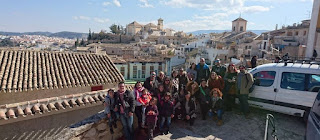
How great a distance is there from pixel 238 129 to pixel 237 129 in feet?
0.10

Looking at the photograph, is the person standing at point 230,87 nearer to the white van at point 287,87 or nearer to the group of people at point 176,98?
the group of people at point 176,98

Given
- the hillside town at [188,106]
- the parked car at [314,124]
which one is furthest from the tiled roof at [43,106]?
the parked car at [314,124]

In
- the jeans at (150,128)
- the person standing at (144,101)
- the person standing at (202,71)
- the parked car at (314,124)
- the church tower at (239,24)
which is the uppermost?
the church tower at (239,24)

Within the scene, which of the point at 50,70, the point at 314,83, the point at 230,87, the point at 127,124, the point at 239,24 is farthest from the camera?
the point at 239,24

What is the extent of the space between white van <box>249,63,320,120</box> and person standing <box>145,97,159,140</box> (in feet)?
11.4

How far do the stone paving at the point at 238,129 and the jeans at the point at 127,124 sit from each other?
730 millimetres

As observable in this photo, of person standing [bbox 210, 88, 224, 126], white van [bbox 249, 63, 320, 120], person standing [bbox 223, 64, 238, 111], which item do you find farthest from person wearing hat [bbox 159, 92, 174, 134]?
white van [bbox 249, 63, 320, 120]

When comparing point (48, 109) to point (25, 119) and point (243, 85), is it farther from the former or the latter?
point (243, 85)

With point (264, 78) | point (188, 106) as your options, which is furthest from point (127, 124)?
point (264, 78)

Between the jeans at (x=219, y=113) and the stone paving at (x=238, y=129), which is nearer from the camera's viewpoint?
the stone paving at (x=238, y=129)

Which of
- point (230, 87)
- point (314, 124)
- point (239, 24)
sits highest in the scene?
point (239, 24)

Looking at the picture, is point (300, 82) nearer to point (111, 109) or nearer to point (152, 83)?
point (152, 83)

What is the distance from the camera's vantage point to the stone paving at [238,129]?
606cm

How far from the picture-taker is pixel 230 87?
24.2 feet
